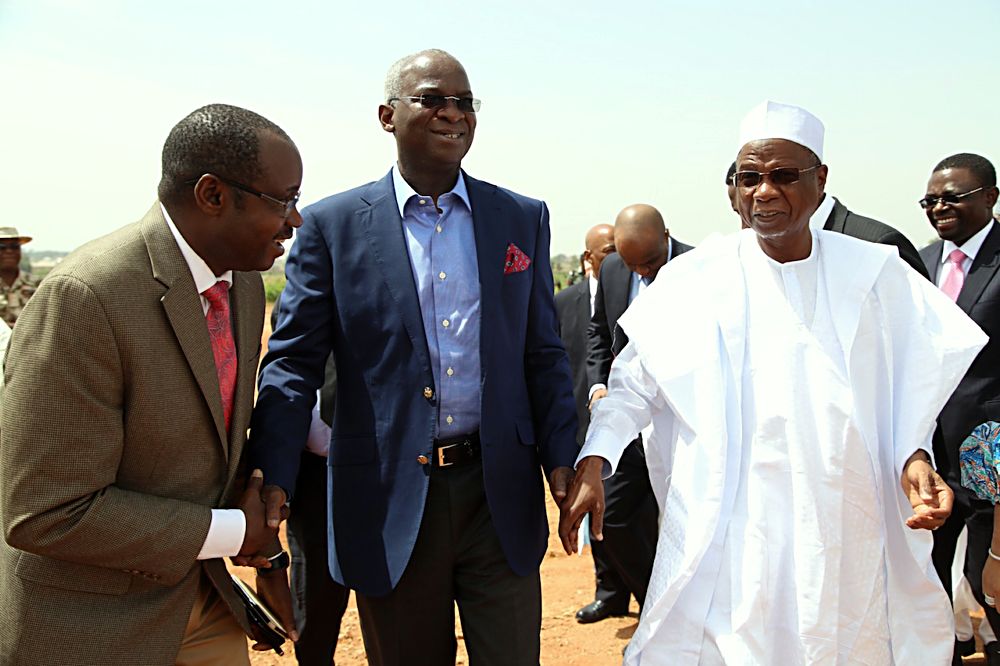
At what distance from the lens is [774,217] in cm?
347

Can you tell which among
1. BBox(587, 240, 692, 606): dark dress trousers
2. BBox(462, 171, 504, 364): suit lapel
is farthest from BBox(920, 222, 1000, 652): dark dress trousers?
BBox(462, 171, 504, 364): suit lapel

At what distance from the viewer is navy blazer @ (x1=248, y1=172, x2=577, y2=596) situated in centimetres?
330

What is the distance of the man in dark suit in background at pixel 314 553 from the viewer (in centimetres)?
461

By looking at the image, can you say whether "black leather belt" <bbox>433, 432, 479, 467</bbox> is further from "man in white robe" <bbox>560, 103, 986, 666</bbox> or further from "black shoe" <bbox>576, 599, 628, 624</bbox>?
"black shoe" <bbox>576, 599, 628, 624</bbox>

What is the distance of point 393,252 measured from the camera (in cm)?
339

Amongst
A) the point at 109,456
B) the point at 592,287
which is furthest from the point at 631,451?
the point at 109,456

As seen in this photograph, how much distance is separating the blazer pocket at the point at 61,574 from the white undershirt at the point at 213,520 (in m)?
0.26

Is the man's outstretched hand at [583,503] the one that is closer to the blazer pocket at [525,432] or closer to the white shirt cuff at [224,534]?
the blazer pocket at [525,432]

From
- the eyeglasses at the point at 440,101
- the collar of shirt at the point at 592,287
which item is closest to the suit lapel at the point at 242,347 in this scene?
the eyeglasses at the point at 440,101

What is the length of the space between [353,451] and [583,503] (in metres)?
0.84

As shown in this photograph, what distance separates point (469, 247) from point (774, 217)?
1.13 metres

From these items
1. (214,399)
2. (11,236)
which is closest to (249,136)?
(214,399)

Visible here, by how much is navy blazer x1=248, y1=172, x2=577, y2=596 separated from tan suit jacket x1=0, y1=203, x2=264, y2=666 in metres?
0.64

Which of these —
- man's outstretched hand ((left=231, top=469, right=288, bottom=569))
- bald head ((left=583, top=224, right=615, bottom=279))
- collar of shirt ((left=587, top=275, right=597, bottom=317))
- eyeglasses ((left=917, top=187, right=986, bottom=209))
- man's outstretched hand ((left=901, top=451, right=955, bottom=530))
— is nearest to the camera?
man's outstretched hand ((left=231, top=469, right=288, bottom=569))
